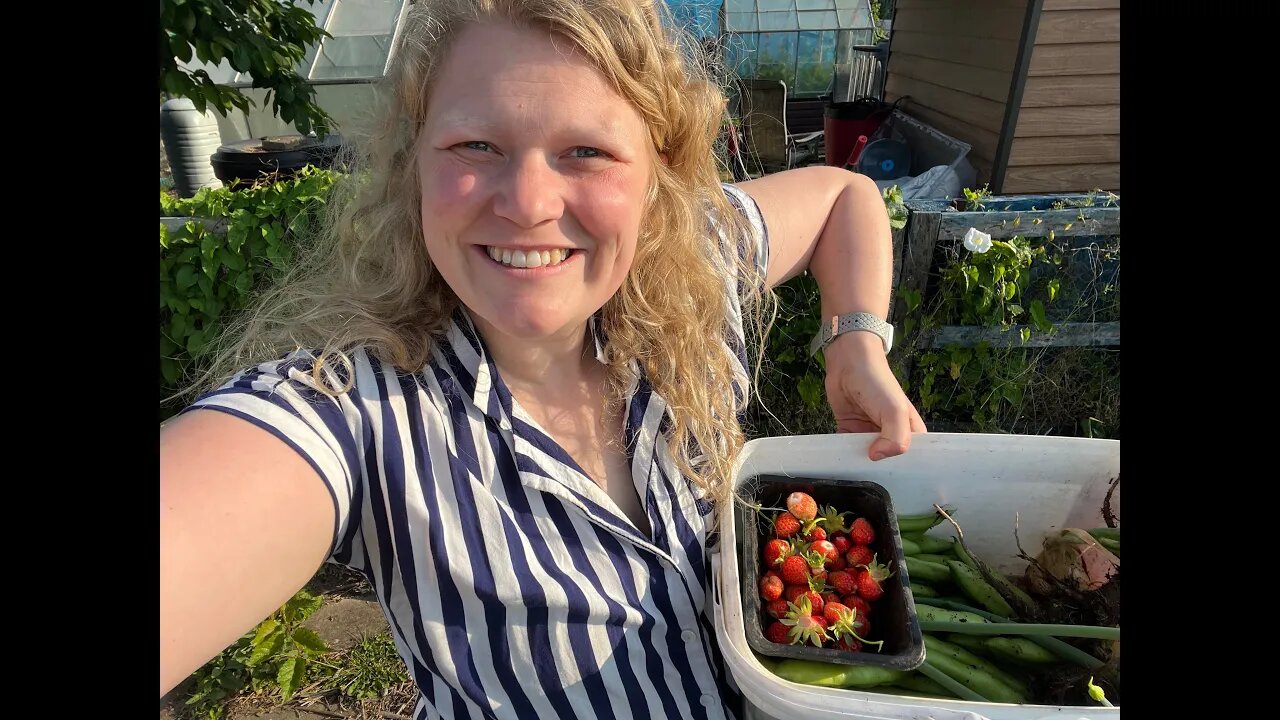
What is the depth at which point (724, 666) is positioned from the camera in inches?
57.2

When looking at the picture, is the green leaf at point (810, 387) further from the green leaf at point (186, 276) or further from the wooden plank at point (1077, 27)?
the wooden plank at point (1077, 27)

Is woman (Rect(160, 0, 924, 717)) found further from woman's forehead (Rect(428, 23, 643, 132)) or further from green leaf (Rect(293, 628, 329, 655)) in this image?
green leaf (Rect(293, 628, 329, 655))

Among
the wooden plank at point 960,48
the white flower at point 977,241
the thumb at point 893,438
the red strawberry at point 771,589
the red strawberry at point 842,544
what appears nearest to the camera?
the red strawberry at point 771,589

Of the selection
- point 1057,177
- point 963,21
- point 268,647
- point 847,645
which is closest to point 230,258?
point 268,647

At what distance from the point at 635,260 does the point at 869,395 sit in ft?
2.19

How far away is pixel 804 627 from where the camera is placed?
121 cm

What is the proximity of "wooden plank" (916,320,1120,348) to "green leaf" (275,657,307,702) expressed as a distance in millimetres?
3035

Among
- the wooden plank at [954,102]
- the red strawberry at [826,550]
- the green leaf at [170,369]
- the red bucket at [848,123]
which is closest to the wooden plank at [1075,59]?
the wooden plank at [954,102]

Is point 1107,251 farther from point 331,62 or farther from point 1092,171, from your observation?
point 331,62

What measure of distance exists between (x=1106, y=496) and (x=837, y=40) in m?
13.5

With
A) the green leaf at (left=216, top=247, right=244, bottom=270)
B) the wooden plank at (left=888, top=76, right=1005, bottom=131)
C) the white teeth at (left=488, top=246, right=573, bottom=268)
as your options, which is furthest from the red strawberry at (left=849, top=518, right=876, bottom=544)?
the wooden plank at (left=888, top=76, right=1005, bottom=131)

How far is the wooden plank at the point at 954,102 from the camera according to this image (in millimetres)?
6277

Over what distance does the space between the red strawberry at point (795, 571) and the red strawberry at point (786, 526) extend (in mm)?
81
